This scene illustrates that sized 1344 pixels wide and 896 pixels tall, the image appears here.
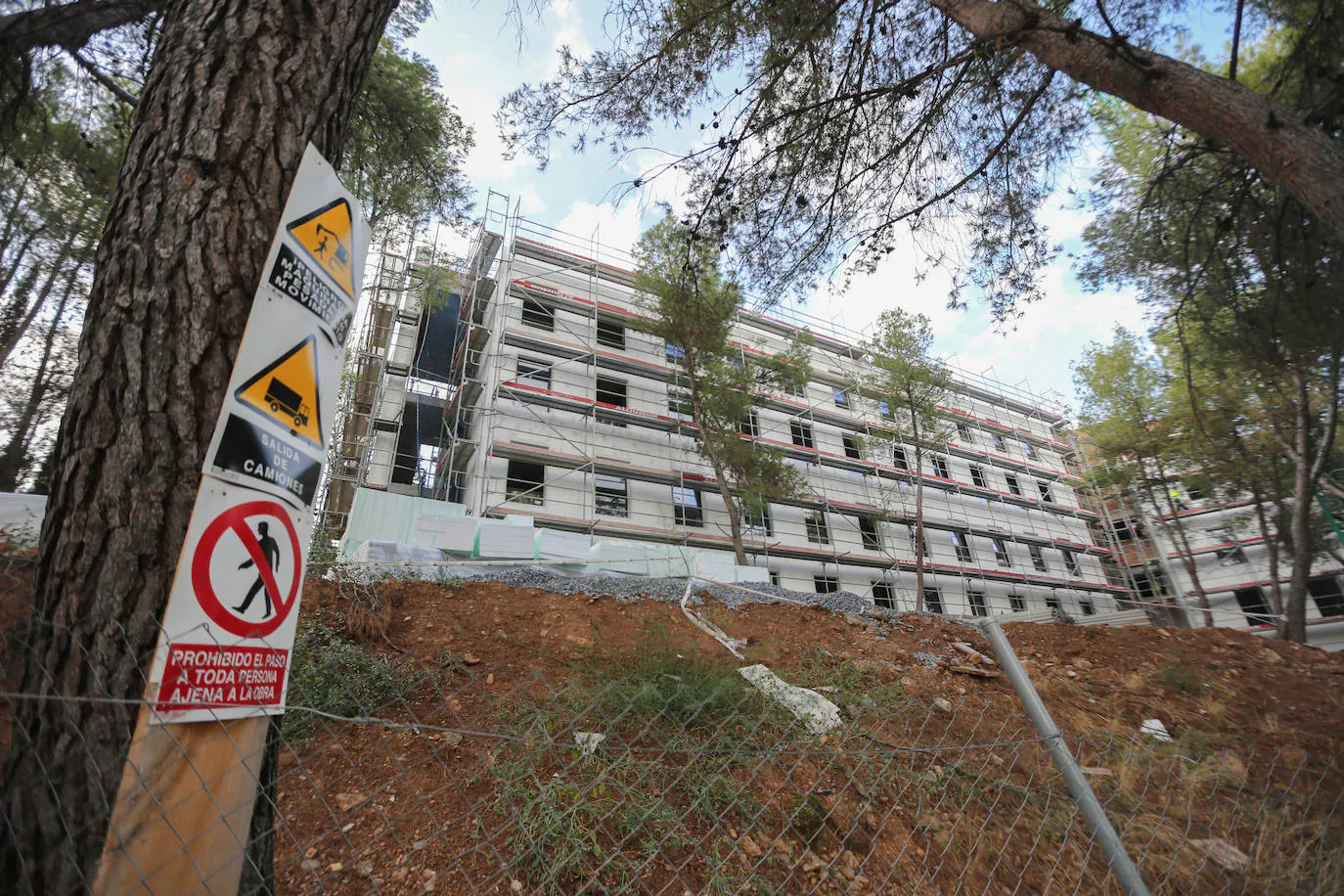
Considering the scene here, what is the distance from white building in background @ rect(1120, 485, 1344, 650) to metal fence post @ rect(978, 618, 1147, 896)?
19.5 metres

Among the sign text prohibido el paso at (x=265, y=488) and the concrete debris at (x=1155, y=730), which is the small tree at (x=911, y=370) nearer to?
the concrete debris at (x=1155, y=730)

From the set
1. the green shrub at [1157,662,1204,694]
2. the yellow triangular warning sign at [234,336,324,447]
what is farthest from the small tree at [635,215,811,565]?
the yellow triangular warning sign at [234,336,324,447]

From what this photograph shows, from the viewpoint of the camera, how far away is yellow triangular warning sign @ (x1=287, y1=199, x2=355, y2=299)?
1.38m

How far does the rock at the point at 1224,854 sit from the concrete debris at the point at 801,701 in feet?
5.72

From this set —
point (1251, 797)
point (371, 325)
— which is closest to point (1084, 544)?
point (1251, 797)

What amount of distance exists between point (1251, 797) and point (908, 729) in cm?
186

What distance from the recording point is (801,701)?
3.80m

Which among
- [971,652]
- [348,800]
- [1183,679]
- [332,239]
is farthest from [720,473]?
[332,239]

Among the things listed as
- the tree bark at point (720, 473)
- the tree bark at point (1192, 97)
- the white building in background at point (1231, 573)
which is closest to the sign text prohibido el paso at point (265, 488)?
the tree bark at point (1192, 97)

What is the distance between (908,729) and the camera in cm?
363

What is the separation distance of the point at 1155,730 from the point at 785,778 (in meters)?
A: 3.26

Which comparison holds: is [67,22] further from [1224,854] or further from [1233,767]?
[1233,767]

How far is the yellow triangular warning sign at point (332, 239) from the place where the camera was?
4.52 feet

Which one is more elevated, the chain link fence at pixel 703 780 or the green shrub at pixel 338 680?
the green shrub at pixel 338 680
